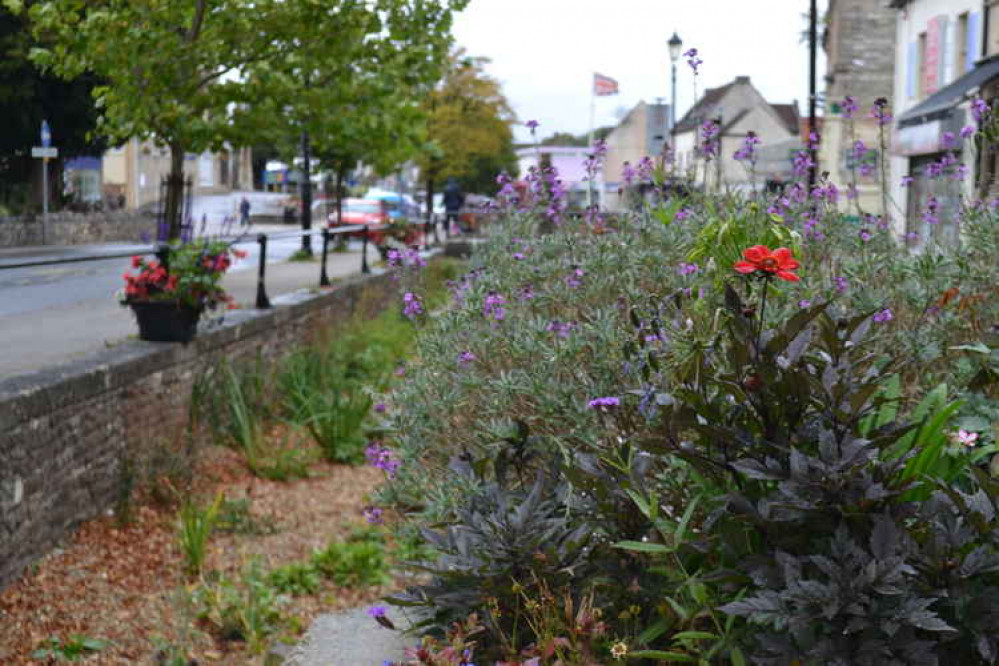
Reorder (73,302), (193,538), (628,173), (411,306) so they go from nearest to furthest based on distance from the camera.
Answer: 1. (411,306)
2. (628,173)
3. (193,538)
4. (73,302)

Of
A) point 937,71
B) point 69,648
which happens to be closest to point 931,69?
point 937,71

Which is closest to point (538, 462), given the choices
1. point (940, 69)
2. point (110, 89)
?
point (110, 89)

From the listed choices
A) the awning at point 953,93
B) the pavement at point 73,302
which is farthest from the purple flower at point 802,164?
the awning at point 953,93

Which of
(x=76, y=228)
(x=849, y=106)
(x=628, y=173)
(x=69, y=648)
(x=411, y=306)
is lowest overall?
(x=69, y=648)

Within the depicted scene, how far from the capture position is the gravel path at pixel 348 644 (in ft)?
10.9

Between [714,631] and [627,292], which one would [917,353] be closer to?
[627,292]

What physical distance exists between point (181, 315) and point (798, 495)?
6.54 m

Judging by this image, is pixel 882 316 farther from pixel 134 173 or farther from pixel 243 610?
pixel 134 173

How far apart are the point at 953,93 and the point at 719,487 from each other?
23.5 meters

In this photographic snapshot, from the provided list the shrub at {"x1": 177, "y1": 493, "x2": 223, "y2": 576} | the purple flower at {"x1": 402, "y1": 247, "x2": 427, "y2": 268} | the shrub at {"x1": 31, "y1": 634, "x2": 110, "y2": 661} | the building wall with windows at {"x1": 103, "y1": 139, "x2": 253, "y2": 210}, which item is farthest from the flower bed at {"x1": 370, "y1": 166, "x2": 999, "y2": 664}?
the building wall with windows at {"x1": 103, "y1": 139, "x2": 253, "y2": 210}

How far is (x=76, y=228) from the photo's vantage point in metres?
29.6

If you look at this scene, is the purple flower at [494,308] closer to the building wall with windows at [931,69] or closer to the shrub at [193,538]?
the shrub at [193,538]

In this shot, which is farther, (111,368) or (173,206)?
(173,206)

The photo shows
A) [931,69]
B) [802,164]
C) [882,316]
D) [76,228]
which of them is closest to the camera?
[882,316]
